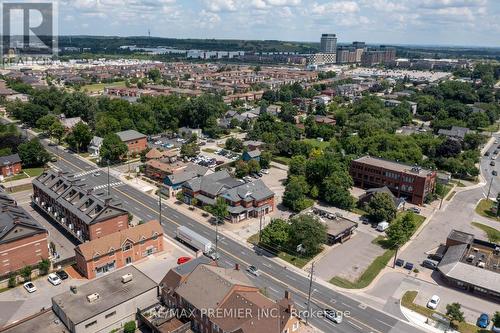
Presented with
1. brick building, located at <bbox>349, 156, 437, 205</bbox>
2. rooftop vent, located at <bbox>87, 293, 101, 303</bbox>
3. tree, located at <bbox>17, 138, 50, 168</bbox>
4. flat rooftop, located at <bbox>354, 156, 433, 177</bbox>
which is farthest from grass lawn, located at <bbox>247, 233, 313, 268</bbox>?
tree, located at <bbox>17, 138, 50, 168</bbox>

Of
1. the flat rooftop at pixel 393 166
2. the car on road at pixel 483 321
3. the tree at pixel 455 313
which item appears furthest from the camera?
the flat rooftop at pixel 393 166

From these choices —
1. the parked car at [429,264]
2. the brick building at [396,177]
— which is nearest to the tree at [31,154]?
the brick building at [396,177]

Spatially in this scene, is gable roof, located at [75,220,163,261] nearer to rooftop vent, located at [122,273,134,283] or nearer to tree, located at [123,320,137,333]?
rooftop vent, located at [122,273,134,283]

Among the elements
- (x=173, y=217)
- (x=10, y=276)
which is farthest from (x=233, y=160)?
(x=10, y=276)

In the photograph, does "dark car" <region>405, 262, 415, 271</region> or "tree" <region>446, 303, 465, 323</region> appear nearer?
"tree" <region>446, 303, 465, 323</region>

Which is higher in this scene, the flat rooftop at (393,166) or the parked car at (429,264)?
the flat rooftop at (393,166)

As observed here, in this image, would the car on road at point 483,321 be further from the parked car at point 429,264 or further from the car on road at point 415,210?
the car on road at point 415,210

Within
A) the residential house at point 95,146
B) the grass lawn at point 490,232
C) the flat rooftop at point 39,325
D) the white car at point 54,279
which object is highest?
the residential house at point 95,146
